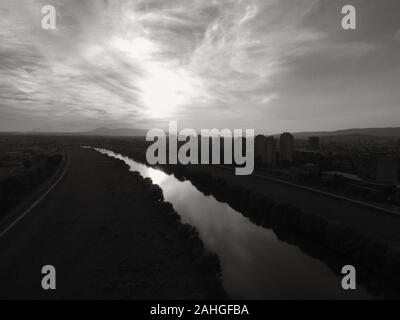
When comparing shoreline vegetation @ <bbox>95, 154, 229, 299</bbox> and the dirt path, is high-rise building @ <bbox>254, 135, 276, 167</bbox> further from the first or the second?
shoreline vegetation @ <bbox>95, 154, 229, 299</bbox>

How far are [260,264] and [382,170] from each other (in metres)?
21.3

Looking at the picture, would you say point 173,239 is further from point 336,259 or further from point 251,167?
point 251,167

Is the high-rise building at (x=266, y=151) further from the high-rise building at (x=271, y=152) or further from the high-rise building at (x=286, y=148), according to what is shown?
the high-rise building at (x=286, y=148)

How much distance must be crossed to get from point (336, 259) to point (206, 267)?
7.03 m

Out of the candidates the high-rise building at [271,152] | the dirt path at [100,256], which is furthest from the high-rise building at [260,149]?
the dirt path at [100,256]

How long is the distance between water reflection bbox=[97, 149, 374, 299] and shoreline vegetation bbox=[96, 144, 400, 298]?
67 cm

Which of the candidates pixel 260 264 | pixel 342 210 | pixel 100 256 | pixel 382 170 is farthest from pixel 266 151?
pixel 100 256

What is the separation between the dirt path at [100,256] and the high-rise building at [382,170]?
891 inches

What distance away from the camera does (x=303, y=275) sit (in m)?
12.9

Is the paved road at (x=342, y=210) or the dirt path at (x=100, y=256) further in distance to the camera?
the paved road at (x=342, y=210)

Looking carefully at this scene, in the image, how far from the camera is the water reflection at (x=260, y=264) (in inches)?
444

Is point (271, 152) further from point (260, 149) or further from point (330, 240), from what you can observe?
point (330, 240)

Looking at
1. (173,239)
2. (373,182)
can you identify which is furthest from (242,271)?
(373,182)

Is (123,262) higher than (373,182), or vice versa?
(373,182)
